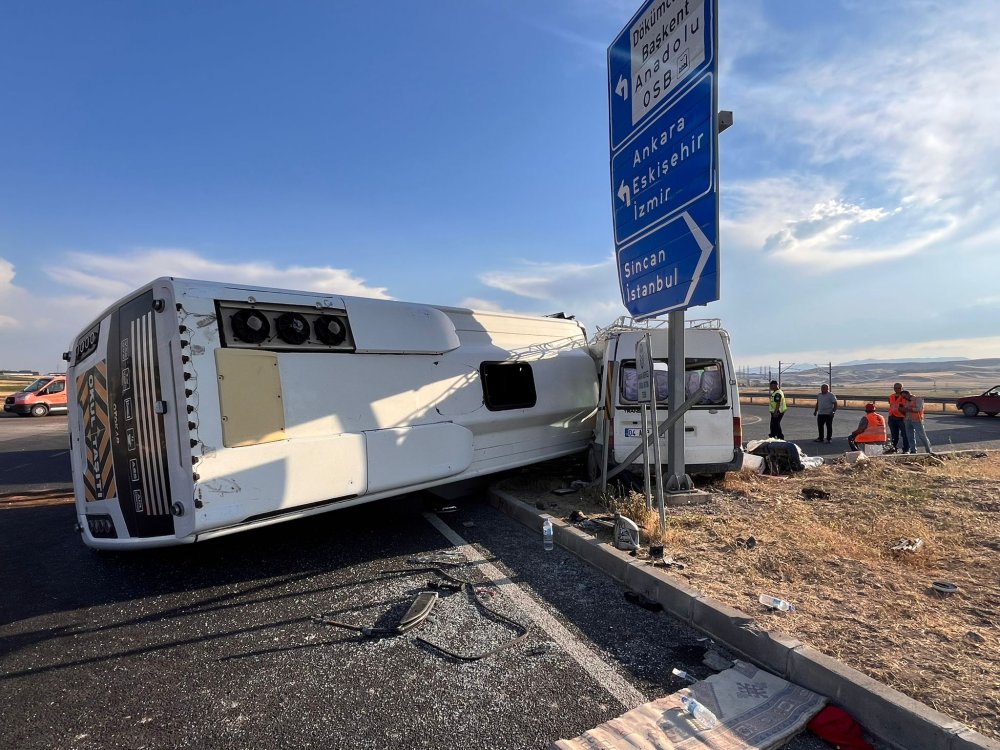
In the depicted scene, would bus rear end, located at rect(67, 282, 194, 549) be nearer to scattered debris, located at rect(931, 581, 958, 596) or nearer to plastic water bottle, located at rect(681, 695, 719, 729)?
plastic water bottle, located at rect(681, 695, 719, 729)

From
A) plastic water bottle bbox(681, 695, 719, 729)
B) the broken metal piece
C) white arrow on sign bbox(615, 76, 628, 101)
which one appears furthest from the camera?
white arrow on sign bbox(615, 76, 628, 101)

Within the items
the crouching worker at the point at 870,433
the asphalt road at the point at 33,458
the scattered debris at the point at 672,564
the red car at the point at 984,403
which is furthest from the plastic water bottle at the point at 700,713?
the red car at the point at 984,403

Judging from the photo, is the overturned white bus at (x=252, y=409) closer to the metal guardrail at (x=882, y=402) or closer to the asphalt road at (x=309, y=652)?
Result: the asphalt road at (x=309, y=652)

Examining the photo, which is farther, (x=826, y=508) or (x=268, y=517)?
(x=826, y=508)

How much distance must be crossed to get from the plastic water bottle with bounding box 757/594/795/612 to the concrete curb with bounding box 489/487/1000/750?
31cm

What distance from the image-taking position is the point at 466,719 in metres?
2.75

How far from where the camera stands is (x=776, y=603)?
3.66 metres

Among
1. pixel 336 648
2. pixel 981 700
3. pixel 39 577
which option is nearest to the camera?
pixel 981 700

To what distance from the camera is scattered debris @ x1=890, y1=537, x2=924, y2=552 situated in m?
4.77

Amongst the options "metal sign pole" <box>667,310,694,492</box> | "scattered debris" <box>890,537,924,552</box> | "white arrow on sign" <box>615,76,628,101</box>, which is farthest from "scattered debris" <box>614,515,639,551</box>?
"white arrow on sign" <box>615,76,628,101</box>

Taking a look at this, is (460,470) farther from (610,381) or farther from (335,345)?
(610,381)

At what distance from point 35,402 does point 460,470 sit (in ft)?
92.0

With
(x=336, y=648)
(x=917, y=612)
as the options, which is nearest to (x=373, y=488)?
(x=336, y=648)

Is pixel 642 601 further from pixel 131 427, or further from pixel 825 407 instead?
pixel 825 407
